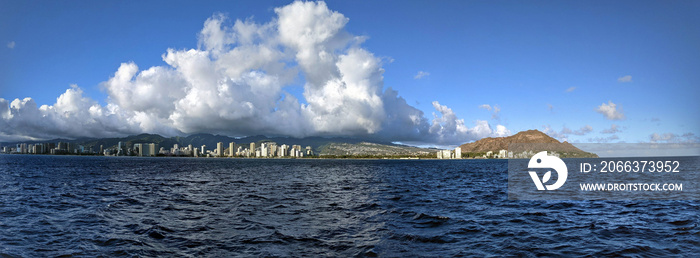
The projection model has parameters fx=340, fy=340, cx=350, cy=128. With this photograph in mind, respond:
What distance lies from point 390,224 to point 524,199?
2150 centimetres

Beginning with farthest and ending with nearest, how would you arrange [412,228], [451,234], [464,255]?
[412,228], [451,234], [464,255]

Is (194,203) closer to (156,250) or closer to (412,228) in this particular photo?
(156,250)

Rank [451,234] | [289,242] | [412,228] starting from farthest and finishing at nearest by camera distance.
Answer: [412,228]
[451,234]
[289,242]

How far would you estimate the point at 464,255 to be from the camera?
52.2 ft

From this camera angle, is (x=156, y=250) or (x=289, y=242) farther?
(x=289, y=242)

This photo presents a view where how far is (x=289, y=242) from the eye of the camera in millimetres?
17859

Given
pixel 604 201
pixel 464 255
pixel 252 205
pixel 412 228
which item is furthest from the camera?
pixel 604 201

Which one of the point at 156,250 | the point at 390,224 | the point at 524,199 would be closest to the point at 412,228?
the point at 390,224

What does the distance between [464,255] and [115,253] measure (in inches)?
645

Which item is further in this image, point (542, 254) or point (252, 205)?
point (252, 205)

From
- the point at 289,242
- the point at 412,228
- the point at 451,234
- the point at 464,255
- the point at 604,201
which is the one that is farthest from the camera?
the point at 604,201

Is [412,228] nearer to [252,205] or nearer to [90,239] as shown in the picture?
[252,205]

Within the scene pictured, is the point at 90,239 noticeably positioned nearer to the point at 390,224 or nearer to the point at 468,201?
the point at 390,224

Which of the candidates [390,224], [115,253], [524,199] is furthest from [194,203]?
[524,199]
